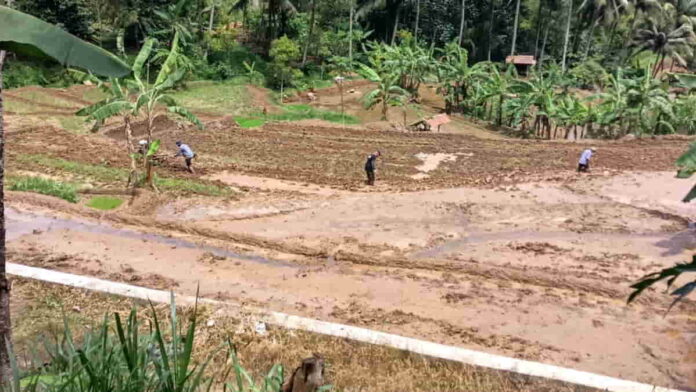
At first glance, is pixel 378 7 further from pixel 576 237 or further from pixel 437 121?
pixel 576 237

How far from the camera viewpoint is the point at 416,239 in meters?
12.2

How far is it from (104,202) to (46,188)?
1484mm

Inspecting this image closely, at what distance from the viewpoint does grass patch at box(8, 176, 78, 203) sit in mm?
13695

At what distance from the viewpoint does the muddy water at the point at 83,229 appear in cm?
1133

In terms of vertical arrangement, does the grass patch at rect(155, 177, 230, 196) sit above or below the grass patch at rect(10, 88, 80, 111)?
below

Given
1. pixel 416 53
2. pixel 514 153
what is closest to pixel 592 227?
pixel 514 153

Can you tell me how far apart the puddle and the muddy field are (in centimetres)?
5

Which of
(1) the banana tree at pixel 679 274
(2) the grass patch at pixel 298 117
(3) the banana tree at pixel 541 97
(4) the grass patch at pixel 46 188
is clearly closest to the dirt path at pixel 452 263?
(4) the grass patch at pixel 46 188

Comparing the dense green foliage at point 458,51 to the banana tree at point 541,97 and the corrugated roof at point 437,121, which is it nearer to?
the banana tree at point 541,97

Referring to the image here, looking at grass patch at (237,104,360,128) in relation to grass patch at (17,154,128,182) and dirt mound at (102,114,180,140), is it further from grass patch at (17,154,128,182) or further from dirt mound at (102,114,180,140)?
grass patch at (17,154,128,182)

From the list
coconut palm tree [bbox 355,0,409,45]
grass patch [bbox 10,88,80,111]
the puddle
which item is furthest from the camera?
coconut palm tree [bbox 355,0,409,45]

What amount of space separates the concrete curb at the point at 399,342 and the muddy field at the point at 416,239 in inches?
70.4

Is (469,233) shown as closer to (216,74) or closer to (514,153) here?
(514,153)

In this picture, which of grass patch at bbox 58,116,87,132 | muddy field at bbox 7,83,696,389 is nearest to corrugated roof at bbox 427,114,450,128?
muddy field at bbox 7,83,696,389
